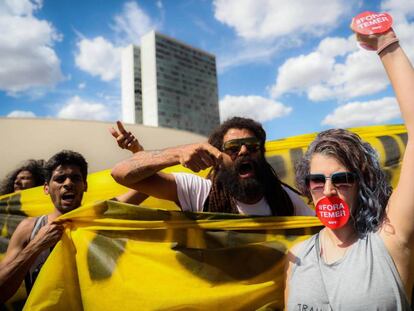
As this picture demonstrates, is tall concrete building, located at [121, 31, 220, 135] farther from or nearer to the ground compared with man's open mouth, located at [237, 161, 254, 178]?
farther from the ground

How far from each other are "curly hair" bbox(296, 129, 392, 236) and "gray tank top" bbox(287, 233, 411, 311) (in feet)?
0.24

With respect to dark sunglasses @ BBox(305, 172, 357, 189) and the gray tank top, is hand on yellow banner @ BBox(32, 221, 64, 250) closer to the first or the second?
the gray tank top

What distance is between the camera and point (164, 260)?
2.03m

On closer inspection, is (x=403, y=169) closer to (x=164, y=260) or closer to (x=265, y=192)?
(x=265, y=192)

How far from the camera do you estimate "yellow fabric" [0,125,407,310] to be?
6.18 ft

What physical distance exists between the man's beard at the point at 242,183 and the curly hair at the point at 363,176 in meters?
0.72

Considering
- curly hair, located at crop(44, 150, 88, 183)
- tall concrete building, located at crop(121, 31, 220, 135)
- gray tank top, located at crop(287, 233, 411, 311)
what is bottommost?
gray tank top, located at crop(287, 233, 411, 311)

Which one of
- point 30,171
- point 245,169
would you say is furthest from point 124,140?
point 30,171

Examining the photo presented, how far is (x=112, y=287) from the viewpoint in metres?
2.00

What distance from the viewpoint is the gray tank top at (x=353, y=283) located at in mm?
1249

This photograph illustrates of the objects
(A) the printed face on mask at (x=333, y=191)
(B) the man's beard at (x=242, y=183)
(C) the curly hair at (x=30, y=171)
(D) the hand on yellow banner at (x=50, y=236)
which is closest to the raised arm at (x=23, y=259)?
(D) the hand on yellow banner at (x=50, y=236)

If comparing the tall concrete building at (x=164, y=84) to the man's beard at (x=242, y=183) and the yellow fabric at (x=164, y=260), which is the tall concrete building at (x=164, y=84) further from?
the man's beard at (x=242, y=183)

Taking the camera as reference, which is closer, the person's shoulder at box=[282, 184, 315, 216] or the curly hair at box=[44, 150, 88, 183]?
the person's shoulder at box=[282, 184, 315, 216]

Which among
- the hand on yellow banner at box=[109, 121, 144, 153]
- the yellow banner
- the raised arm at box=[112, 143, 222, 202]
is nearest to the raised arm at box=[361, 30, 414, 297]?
the yellow banner
